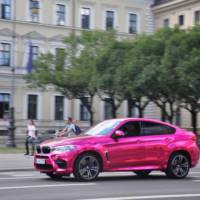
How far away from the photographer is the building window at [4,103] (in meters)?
56.8

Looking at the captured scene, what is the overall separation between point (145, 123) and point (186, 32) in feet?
81.7

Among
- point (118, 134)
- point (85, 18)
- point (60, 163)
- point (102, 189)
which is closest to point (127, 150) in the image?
point (118, 134)

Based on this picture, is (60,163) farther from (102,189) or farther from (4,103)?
(4,103)

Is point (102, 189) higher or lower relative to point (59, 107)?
lower

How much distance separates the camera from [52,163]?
16.2 meters

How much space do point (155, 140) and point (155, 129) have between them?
41 centimetres

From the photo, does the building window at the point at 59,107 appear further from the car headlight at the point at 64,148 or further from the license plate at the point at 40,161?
the car headlight at the point at 64,148

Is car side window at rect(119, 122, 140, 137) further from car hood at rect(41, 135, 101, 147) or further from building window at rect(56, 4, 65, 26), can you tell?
building window at rect(56, 4, 65, 26)

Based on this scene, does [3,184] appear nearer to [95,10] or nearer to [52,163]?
[52,163]

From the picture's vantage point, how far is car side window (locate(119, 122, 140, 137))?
17219 millimetres

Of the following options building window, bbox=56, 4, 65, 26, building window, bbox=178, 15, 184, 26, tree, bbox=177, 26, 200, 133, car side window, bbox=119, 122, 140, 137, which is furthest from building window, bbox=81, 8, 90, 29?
car side window, bbox=119, 122, 140, 137

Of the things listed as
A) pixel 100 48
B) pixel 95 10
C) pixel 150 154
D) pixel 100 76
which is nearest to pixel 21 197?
pixel 150 154

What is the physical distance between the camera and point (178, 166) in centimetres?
1783

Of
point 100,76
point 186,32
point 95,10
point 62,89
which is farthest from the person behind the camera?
point 95,10
